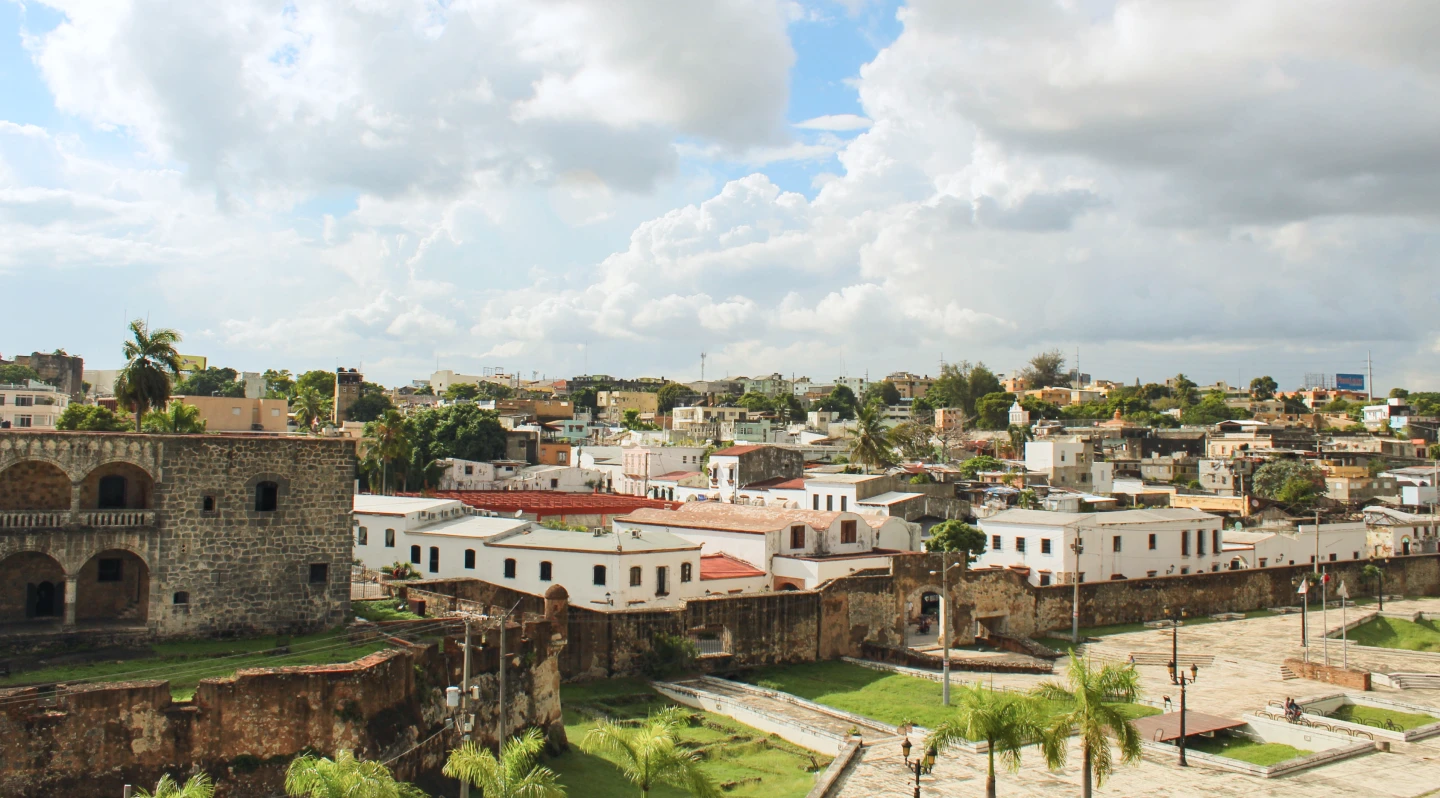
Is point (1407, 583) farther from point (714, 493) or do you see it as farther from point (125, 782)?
point (125, 782)

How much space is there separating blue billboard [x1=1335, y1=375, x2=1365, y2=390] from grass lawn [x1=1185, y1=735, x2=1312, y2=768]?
602ft

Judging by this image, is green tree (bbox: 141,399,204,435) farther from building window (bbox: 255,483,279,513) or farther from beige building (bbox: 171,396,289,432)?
building window (bbox: 255,483,279,513)

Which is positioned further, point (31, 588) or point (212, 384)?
point (212, 384)

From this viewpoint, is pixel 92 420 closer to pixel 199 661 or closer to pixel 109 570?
pixel 109 570

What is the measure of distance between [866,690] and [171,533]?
20.9 metres

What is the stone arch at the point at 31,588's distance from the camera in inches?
1030

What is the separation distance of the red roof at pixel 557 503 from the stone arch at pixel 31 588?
1196 inches

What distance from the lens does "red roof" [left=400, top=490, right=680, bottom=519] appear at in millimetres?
59375

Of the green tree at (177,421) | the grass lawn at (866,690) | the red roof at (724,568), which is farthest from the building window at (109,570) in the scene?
the green tree at (177,421)

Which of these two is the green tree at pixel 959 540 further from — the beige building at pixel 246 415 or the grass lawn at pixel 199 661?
the grass lawn at pixel 199 661

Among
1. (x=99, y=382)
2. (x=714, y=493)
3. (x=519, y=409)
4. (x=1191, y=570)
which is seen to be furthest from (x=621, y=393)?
(x=1191, y=570)

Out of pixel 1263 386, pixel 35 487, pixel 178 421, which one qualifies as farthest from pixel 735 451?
pixel 1263 386

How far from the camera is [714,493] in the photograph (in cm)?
6819

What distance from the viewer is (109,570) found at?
89.2 ft
